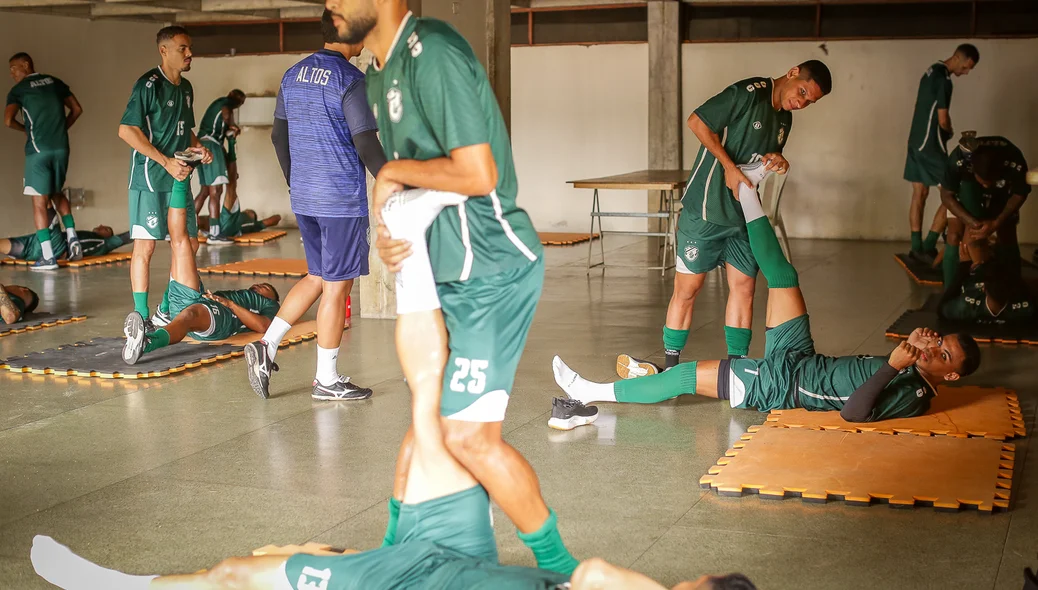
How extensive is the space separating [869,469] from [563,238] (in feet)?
30.0

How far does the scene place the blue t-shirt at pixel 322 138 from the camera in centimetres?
535

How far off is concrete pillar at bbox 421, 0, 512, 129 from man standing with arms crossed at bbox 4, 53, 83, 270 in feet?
15.0

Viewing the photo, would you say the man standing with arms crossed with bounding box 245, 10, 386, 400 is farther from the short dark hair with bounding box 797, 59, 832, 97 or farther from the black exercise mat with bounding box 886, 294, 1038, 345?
the black exercise mat with bounding box 886, 294, 1038, 345

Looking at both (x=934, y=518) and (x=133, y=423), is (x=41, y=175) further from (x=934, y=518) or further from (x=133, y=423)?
(x=934, y=518)

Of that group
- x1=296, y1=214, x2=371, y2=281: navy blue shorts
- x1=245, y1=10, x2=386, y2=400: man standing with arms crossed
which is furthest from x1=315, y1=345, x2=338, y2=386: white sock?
x1=296, y1=214, x2=371, y2=281: navy blue shorts

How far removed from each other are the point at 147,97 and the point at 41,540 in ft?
13.1

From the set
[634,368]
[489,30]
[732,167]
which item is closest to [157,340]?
[634,368]

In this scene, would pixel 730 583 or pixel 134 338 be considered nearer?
pixel 730 583

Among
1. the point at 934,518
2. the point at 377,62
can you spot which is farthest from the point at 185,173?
the point at 934,518

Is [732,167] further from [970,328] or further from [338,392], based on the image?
[970,328]

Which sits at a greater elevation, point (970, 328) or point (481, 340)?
point (481, 340)

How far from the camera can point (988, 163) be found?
781 cm

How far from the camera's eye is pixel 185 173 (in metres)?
6.79

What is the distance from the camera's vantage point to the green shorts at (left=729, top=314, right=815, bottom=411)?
5.02 metres
